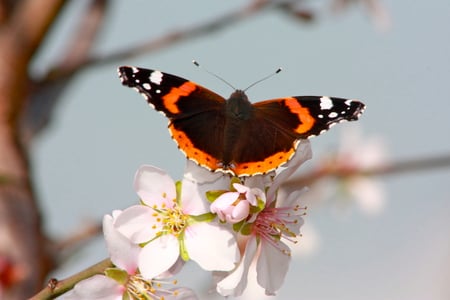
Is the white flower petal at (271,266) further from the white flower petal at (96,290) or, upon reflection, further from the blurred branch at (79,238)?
the blurred branch at (79,238)

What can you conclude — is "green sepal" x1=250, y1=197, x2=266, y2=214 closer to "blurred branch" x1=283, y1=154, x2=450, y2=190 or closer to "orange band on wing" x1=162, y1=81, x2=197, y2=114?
"orange band on wing" x1=162, y1=81, x2=197, y2=114

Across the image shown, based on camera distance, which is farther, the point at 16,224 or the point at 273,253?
the point at 16,224

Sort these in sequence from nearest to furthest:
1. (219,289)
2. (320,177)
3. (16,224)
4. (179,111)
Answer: (219,289), (179,111), (16,224), (320,177)

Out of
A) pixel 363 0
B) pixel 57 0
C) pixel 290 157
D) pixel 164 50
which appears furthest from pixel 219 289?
pixel 363 0

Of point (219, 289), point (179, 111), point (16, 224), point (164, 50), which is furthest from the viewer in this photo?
point (164, 50)

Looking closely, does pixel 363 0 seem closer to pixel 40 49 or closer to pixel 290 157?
pixel 40 49

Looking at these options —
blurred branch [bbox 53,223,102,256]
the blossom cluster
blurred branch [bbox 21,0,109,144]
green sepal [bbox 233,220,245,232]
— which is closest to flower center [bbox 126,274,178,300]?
the blossom cluster

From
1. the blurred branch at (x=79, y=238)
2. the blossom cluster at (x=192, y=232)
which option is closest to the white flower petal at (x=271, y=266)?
the blossom cluster at (x=192, y=232)
